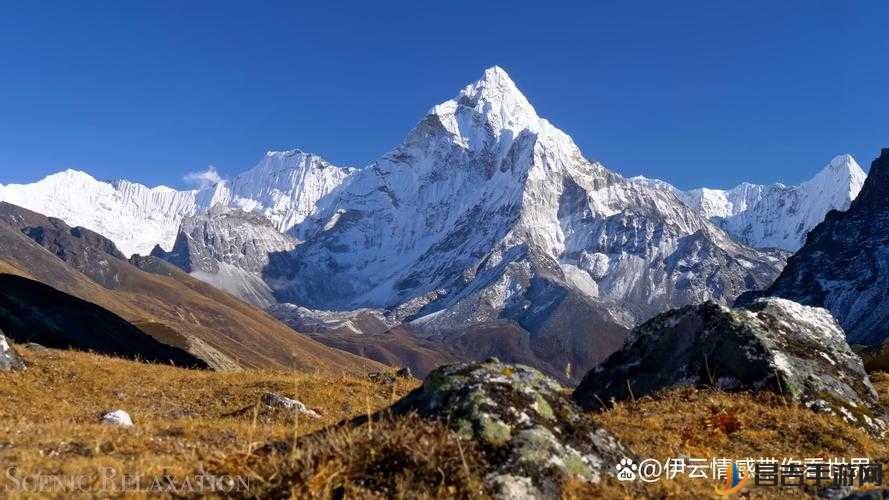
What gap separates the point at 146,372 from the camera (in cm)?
2673

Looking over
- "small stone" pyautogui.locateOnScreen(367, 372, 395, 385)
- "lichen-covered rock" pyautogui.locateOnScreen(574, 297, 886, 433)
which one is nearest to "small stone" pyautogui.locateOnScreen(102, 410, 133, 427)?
"lichen-covered rock" pyautogui.locateOnScreen(574, 297, 886, 433)

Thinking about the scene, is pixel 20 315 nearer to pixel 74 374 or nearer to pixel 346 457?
pixel 74 374

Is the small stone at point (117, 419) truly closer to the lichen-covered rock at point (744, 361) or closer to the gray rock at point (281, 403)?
the gray rock at point (281, 403)

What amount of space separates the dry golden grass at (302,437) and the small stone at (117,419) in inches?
12.6

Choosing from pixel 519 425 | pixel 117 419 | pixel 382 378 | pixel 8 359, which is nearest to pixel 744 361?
pixel 519 425

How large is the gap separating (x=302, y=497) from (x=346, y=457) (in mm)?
768

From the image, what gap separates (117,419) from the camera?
15234 mm

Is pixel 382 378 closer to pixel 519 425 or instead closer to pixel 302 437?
pixel 302 437

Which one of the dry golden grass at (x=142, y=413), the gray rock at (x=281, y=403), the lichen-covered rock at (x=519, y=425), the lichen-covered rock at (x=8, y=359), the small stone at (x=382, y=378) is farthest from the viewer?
the small stone at (x=382, y=378)

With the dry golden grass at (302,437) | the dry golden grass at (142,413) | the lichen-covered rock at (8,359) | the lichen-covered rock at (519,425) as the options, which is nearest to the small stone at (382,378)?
the dry golden grass at (142,413)

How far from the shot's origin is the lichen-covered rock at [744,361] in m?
17.9

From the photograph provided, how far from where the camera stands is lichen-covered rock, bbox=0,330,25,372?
23.3 metres

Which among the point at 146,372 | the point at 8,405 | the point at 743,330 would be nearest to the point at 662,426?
the point at 743,330

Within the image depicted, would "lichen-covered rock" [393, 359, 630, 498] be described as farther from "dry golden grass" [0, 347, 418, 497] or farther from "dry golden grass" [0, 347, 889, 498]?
"dry golden grass" [0, 347, 418, 497]
